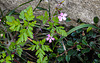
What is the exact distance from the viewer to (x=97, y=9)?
3.79ft

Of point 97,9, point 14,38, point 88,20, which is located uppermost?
point 97,9

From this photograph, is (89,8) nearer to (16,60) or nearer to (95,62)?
(95,62)

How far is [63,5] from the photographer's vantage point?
4.01 feet

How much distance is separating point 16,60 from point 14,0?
84cm

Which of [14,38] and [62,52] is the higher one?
[14,38]

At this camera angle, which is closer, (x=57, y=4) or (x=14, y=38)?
(x=57, y=4)

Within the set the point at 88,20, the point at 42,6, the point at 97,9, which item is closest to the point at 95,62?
the point at 88,20

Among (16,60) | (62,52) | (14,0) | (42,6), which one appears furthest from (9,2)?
(62,52)

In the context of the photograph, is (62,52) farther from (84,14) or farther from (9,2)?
(9,2)

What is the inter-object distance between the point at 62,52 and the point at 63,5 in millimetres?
595

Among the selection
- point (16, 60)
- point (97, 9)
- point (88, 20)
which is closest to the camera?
point (97, 9)

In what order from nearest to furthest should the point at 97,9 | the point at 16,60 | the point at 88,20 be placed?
the point at 97,9
the point at 88,20
the point at 16,60

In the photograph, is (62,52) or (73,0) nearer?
(73,0)

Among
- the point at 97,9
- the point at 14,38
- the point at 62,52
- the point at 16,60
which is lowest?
the point at 16,60
